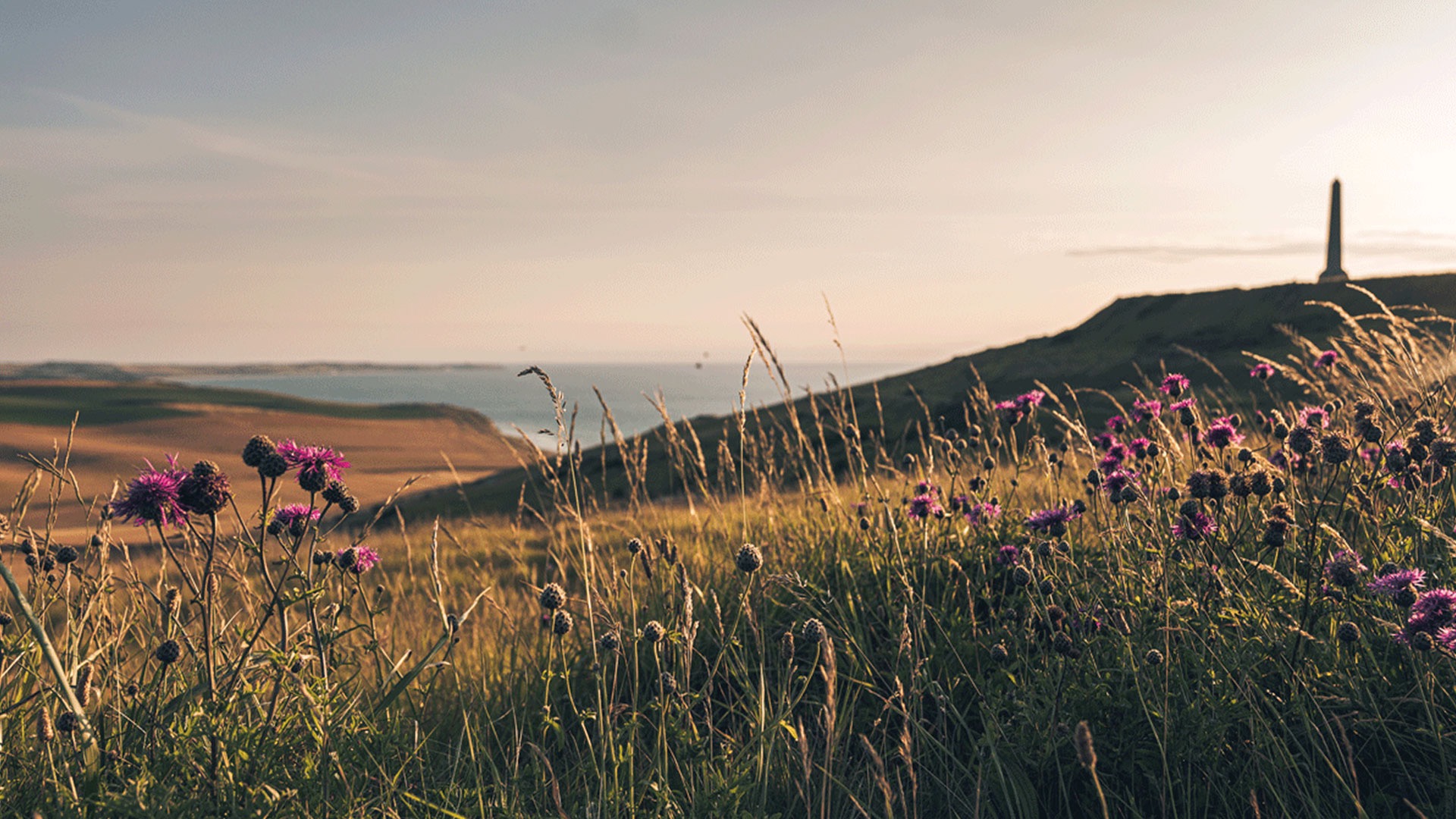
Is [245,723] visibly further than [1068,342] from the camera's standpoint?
No

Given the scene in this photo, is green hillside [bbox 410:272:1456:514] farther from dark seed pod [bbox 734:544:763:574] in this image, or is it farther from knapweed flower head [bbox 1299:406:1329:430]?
dark seed pod [bbox 734:544:763:574]

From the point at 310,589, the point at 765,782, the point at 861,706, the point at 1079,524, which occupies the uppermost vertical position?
the point at 310,589

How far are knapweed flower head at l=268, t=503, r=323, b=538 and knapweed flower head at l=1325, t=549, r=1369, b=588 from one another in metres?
2.52

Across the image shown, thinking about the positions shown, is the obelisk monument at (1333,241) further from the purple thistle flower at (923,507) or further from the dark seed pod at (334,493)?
the dark seed pod at (334,493)

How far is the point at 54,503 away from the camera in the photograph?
89.0 inches

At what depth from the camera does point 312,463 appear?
76.5 inches

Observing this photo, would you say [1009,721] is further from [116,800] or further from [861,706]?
[116,800]

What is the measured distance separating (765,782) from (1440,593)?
151 centimetres

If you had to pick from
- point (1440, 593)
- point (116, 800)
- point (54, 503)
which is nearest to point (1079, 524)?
point (1440, 593)

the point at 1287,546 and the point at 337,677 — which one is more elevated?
the point at 1287,546

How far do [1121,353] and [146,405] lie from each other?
6295 cm

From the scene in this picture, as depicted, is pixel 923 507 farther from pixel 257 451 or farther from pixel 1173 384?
pixel 257 451

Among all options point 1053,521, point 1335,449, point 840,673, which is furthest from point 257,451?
point 1335,449

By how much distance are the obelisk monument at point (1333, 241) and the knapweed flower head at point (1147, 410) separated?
44580mm
